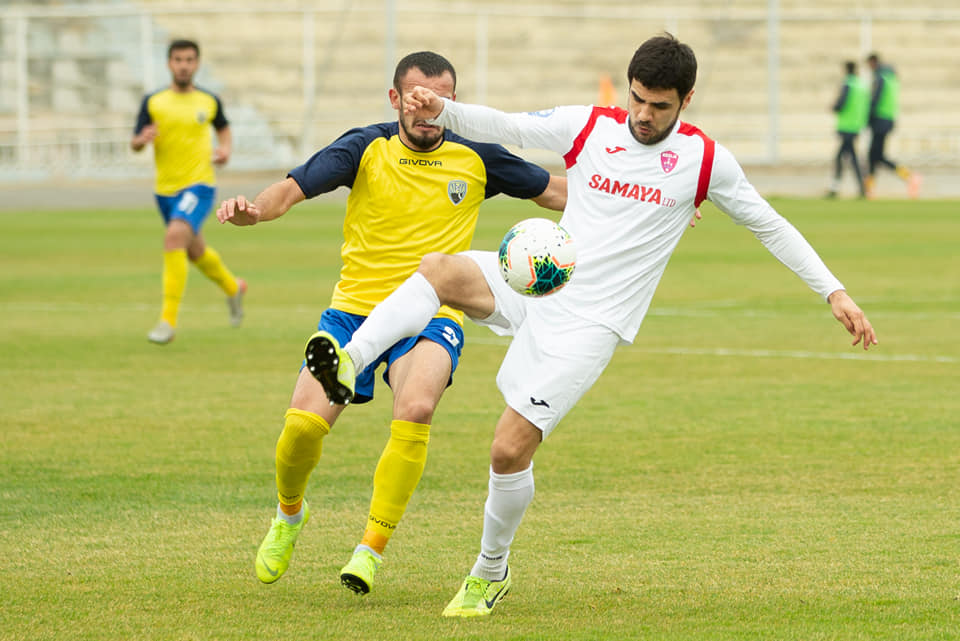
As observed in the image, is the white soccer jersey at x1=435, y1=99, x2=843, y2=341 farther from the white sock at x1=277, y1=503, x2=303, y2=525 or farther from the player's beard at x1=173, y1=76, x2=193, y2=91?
the player's beard at x1=173, y1=76, x2=193, y2=91

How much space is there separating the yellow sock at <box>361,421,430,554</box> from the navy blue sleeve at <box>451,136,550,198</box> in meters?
1.27

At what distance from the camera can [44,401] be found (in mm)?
9281

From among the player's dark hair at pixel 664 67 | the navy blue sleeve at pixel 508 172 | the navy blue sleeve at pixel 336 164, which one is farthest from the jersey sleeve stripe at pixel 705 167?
the navy blue sleeve at pixel 336 164

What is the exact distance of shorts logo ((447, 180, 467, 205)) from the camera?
19.5 feet

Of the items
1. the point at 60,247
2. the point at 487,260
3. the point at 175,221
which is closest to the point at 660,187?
the point at 487,260

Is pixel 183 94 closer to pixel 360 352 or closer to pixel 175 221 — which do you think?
pixel 175 221

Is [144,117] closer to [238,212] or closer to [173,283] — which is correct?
[173,283]

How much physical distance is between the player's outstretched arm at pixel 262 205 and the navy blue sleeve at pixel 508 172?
0.80m

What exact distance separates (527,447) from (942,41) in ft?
126

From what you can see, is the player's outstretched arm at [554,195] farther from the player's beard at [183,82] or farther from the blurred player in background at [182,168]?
the player's beard at [183,82]

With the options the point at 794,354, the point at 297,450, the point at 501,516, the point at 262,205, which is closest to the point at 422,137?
the point at 262,205

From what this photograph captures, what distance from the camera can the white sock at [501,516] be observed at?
4938 mm

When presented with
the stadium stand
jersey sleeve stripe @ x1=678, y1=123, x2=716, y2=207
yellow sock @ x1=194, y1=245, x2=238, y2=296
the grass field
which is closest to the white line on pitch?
the grass field

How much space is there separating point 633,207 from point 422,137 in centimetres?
111
